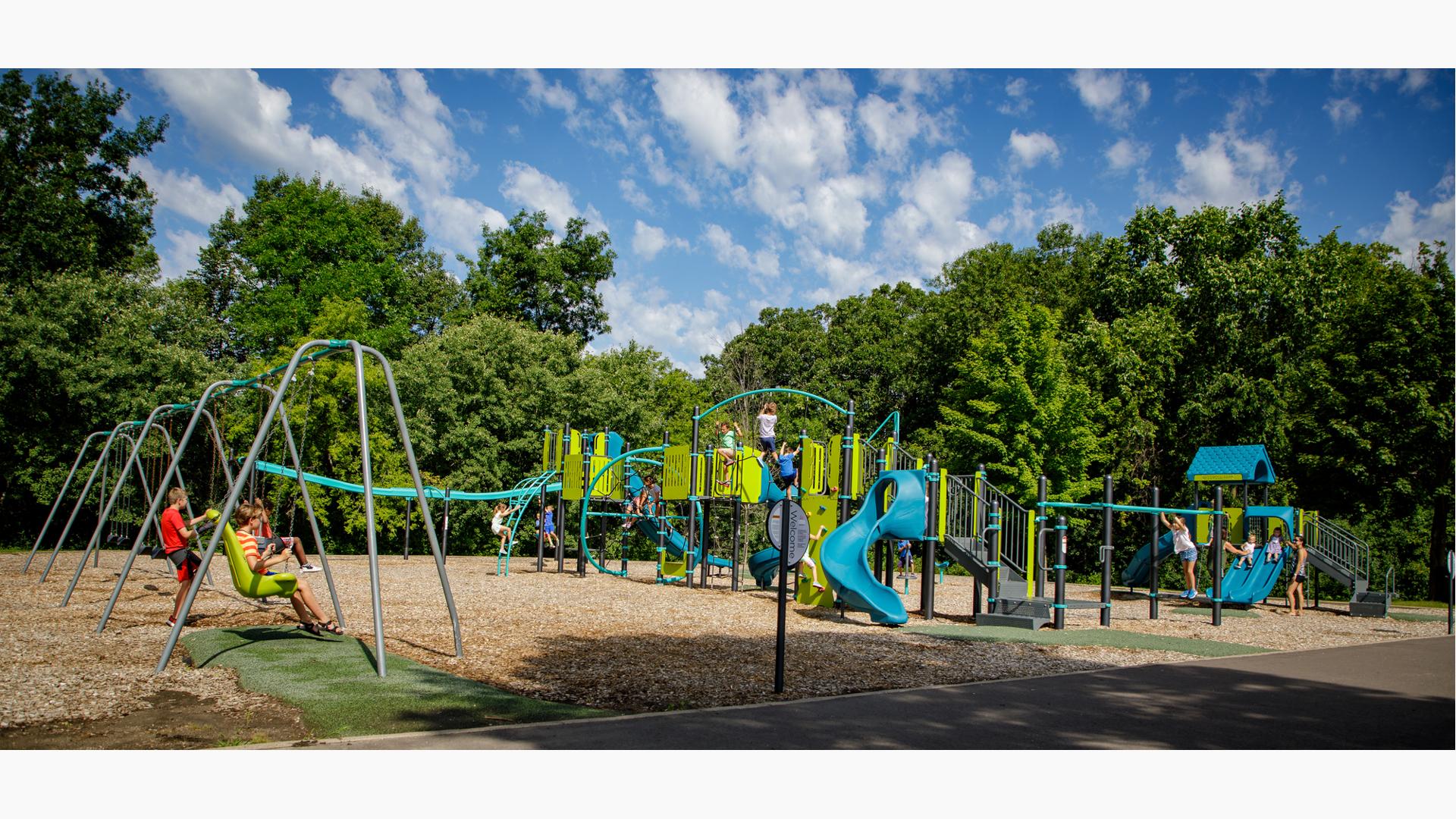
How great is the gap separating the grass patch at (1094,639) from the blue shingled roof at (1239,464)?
8.45 m

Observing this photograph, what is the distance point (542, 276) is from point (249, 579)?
35377 mm

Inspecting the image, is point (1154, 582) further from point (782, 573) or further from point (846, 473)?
point (782, 573)

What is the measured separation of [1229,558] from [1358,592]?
3105 mm

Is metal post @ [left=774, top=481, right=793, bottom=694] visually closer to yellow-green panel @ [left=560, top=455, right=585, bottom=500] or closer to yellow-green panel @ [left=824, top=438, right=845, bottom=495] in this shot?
yellow-green panel @ [left=824, top=438, right=845, bottom=495]

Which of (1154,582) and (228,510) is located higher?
(228,510)

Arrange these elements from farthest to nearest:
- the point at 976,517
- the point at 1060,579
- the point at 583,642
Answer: the point at 976,517 < the point at 1060,579 < the point at 583,642

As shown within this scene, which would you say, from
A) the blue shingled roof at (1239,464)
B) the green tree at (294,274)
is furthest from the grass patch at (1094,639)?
the green tree at (294,274)

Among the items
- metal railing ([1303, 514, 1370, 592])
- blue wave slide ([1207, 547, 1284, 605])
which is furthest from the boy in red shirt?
metal railing ([1303, 514, 1370, 592])

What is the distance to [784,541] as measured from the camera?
7430mm

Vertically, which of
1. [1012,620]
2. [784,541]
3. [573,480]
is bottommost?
[1012,620]

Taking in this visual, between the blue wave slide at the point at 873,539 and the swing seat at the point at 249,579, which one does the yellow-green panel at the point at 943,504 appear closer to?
Result: the blue wave slide at the point at 873,539

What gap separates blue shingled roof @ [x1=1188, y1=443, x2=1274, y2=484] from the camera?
2042 centimetres

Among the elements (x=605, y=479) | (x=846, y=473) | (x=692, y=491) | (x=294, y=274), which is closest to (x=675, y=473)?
(x=692, y=491)

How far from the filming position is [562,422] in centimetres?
3538
